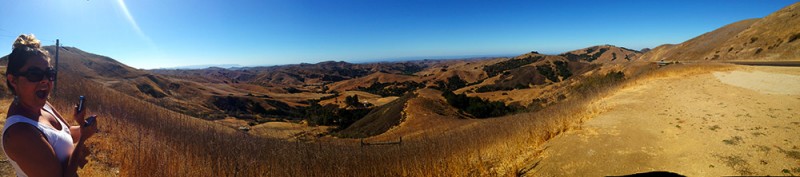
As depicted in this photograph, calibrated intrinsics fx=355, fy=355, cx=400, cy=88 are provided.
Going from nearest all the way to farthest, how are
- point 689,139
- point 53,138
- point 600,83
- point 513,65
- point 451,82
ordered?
point 53,138 → point 689,139 → point 600,83 → point 451,82 → point 513,65

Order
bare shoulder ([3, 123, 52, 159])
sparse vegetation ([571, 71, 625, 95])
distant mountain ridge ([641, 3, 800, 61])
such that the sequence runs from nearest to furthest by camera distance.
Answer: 1. bare shoulder ([3, 123, 52, 159])
2. sparse vegetation ([571, 71, 625, 95])
3. distant mountain ridge ([641, 3, 800, 61])

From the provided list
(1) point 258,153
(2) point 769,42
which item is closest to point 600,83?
(2) point 769,42

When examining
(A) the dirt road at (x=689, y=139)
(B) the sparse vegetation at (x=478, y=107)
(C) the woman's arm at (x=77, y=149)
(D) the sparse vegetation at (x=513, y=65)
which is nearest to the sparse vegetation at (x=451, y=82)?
(D) the sparse vegetation at (x=513, y=65)

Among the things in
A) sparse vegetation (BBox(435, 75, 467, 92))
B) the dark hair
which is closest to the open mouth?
the dark hair

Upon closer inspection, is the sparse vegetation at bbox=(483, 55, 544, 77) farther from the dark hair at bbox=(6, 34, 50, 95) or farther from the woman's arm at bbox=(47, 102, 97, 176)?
the dark hair at bbox=(6, 34, 50, 95)

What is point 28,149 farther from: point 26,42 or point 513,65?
point 513,65

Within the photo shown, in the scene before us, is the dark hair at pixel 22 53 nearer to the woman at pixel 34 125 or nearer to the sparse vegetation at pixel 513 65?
the woman at pixel 34 125
